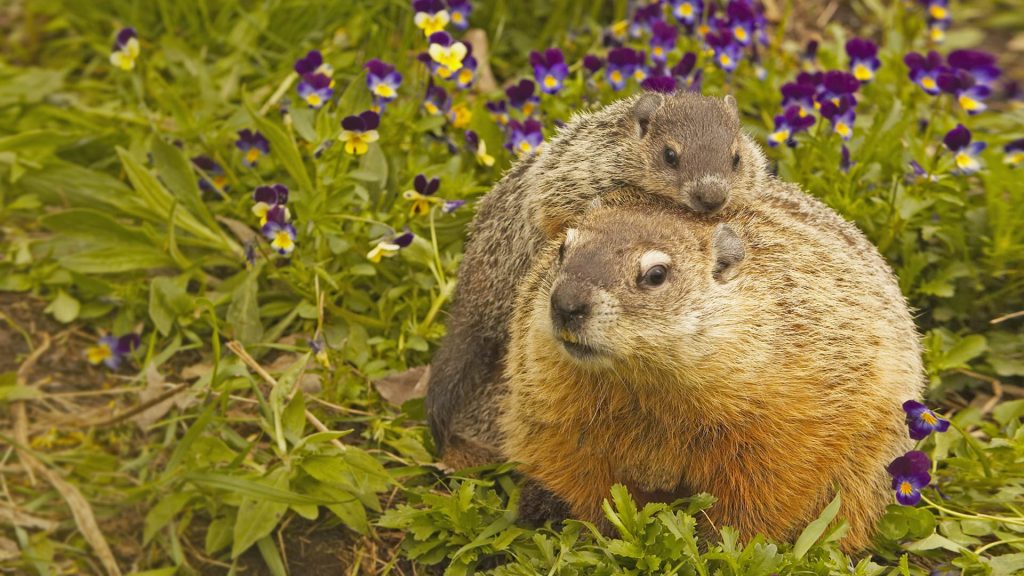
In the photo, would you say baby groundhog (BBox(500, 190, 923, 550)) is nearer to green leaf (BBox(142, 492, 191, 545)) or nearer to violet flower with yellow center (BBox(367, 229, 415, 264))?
violet flower with yellow center (BBox(367, 229, 415, 264))

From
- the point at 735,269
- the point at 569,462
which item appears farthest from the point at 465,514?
the point at 735,269

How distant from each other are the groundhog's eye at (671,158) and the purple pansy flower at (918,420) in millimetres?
1136

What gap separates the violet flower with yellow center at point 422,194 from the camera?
4.65 meters

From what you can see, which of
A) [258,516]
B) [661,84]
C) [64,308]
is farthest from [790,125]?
[64,308]

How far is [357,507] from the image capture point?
3980mm

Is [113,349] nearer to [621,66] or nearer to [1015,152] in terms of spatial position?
[621,66]

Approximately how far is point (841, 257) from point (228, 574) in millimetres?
2368

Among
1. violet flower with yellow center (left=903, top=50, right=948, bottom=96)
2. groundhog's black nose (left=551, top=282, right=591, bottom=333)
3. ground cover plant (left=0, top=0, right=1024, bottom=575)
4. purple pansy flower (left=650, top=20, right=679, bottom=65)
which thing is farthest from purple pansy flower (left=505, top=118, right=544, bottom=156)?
groundhog's black nose (left=551, top=282, right=591, bottom=333)

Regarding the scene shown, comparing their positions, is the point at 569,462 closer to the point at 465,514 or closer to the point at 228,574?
the point at 465,514

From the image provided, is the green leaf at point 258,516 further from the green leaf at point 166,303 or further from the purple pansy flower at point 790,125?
the purple pansy flower at point 790,125

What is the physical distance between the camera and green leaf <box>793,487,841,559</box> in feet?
11.6

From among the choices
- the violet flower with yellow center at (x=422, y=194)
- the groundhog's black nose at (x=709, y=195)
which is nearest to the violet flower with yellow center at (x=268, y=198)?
the violet flower with yellow center at (x=422, y=194)

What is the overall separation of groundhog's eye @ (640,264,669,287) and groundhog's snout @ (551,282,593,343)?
A: 0.62 feet

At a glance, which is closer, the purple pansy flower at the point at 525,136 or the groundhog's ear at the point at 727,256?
the groundhog's ear at the point at 727,256
